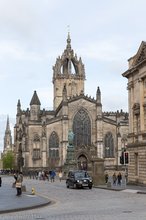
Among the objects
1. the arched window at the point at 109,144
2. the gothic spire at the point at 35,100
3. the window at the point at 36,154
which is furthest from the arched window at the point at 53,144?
the gothic spire at the point at 35,100

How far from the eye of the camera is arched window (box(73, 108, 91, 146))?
96.9m

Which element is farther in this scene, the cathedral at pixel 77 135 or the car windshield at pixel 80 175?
the cathedral at pixel 77 135

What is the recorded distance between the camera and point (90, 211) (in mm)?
20375

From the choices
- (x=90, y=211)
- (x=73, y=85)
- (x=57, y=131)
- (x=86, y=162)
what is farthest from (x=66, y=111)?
(x=90, y=211)

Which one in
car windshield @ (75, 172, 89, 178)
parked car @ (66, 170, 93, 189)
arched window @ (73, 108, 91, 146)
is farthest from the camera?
arched window @ (73, 108, 91, 146)

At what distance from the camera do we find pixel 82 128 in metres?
97.0

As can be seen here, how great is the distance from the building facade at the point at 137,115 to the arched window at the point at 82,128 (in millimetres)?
50783

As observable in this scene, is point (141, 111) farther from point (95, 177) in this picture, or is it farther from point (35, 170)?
point (35, 170)

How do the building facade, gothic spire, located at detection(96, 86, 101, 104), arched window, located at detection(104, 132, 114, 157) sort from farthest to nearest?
arched window, located at detection(104, 132, 114, 157) → gothic spire, located at detection(96, 86, 101, 104) → the building facade

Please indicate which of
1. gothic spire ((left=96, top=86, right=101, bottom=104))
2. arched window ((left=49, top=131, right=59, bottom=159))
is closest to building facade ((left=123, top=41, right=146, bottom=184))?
gothic spire ((left=96, top=86, right=101, bottom=104))

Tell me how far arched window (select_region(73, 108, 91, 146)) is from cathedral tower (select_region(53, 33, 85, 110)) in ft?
54.4

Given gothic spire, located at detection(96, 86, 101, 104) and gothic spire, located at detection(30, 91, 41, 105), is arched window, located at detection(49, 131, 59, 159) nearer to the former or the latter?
gothic spire, located at detection(96, 86, 101, 104)

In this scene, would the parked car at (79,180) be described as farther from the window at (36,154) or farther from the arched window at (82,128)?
the window at (36,154)

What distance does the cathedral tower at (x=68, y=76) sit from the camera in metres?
114
